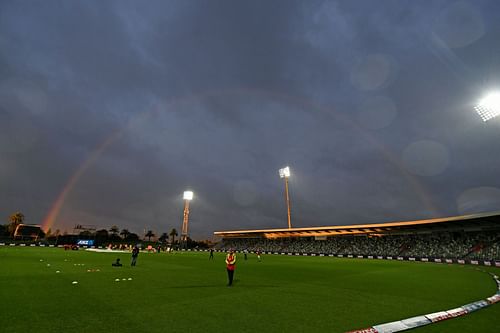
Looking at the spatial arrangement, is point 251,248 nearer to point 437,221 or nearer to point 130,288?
point 437,221

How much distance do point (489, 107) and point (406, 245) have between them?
4046 centimetres

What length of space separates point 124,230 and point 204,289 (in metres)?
174

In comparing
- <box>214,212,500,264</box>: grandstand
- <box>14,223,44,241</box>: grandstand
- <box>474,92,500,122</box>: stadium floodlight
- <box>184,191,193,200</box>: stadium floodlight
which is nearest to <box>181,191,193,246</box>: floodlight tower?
<box>184,191,193,200</box>: stadium floodlight

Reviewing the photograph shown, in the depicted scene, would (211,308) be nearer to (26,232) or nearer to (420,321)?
(420,321)

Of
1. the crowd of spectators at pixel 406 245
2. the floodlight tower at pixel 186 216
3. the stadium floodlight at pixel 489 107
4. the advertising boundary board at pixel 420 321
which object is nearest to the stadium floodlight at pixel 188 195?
the floodlight tower at pixel 186 216

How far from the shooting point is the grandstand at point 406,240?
42750 millimetres

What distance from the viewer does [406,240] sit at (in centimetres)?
5703

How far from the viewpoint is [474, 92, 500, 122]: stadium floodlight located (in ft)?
76.0

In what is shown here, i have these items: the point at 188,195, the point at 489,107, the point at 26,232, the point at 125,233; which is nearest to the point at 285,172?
the point at 188,195

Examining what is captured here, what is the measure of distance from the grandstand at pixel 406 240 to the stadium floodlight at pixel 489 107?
19.7 metres

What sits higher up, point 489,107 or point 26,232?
point 489,107

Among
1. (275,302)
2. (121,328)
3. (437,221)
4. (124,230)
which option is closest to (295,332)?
(275,302)

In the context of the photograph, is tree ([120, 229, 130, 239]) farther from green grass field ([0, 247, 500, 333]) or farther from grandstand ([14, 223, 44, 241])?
green grass field ([0, 247, 500, 333])

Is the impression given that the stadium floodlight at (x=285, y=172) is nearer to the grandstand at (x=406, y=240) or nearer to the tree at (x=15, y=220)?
the grandstand at (x=406, y=240)
